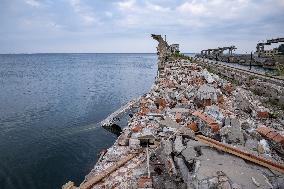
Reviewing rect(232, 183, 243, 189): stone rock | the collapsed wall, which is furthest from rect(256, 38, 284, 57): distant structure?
rect(232, 183, 243, 189): stone rock

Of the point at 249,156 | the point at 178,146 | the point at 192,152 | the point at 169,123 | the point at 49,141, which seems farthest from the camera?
the point at 49,141

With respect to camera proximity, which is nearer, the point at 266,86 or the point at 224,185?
the point at 224,185

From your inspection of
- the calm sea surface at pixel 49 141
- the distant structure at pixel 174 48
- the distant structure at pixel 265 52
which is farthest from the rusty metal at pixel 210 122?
the distant structure at pixel 174 48

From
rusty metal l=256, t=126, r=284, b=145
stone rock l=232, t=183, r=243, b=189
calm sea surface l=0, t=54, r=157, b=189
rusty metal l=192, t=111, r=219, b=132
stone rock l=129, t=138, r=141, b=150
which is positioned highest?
rusty metal l=192, t=111, r=219, b=132

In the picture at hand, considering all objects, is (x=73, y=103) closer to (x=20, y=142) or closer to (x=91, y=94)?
(x=91, y=94)

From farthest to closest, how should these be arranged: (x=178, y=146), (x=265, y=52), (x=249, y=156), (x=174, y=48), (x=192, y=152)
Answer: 1. (x=174, y=48)
2. (x=265, y=52)
3. (x=178, y=146)
4. (x=192, y=152)
5. (x=249, y=156)

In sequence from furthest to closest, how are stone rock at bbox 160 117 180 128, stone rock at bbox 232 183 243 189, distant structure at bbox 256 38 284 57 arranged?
1. distant structure at bbox 256 38 284 57
2. stone rock at bbox 160 117 180 128
3. stone rock at bbox 232 183 243 189

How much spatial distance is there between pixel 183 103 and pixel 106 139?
523 centimetres

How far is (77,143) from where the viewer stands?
13.7 metres

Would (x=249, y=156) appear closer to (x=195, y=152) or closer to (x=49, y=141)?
(x=195, y=152)

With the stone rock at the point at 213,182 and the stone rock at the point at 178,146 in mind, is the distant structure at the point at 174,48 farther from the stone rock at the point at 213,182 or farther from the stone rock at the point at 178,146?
the stone rock at the point at 213,182

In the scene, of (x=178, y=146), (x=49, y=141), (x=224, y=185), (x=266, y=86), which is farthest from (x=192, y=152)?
(x=49, y=141)

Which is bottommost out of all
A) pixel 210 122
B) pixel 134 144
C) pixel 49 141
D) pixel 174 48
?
pixel 49 141

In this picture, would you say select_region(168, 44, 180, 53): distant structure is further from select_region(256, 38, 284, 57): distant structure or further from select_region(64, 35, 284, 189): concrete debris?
select_region(64, 35, 284, 189): concrete debris
